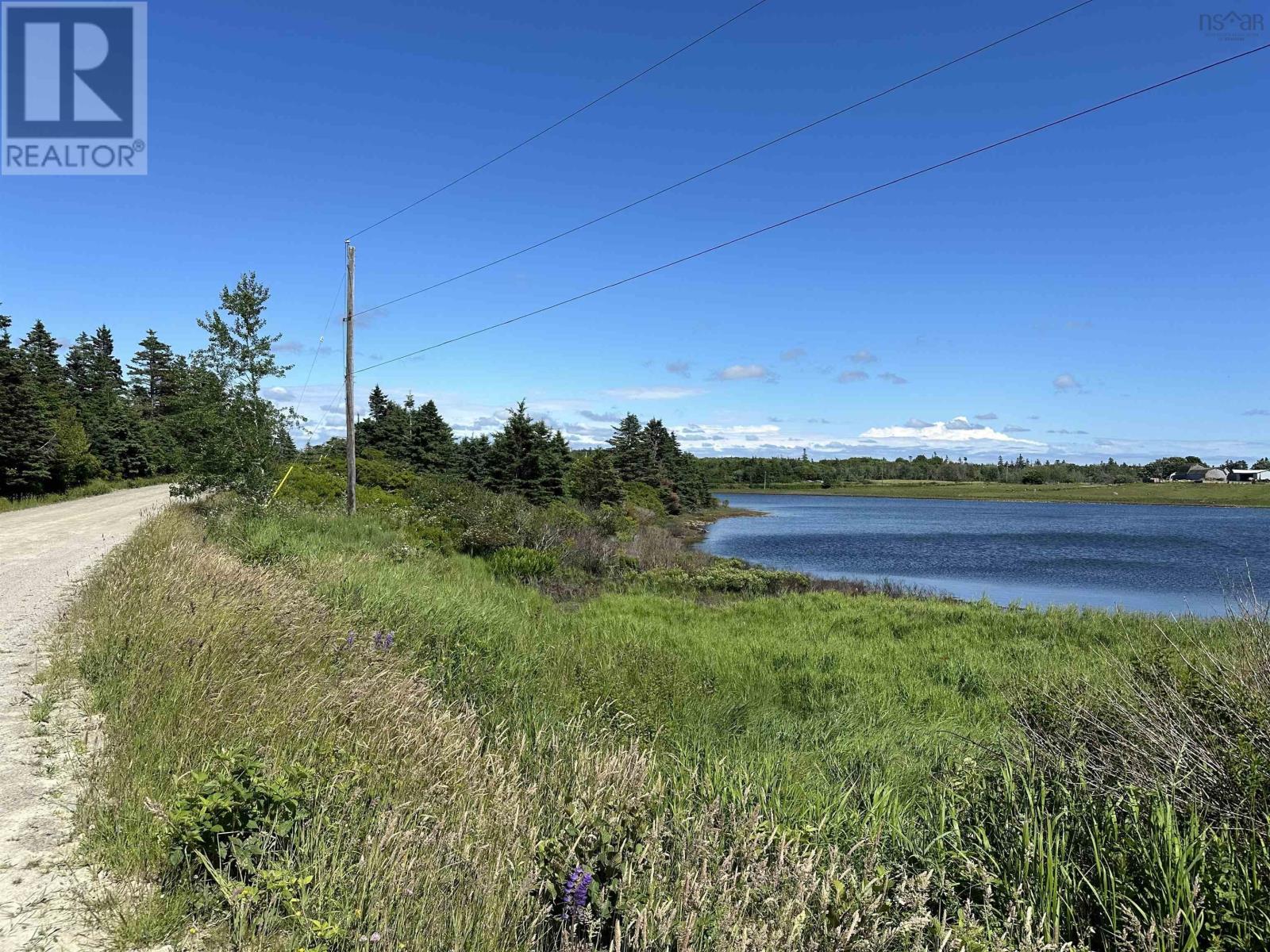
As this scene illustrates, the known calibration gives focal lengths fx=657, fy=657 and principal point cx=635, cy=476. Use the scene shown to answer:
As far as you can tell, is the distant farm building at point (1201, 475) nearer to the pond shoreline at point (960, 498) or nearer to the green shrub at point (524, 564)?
the pond shoreline at point (960, 498)

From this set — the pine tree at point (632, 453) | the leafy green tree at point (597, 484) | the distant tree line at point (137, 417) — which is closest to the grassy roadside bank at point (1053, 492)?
the pine tree at point (632, 453)

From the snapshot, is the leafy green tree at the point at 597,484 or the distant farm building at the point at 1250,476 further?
the distant farm building at the point at 1250,476

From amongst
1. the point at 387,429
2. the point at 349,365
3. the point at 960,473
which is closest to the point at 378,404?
the point at 387,429

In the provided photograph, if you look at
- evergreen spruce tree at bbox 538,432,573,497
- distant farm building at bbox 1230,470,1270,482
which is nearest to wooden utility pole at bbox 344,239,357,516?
evergreen spruce tree at bbox 538,432,573,497

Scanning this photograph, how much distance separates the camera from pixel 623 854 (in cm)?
319

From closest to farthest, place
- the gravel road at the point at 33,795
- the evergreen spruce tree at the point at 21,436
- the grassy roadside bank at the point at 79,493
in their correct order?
the gravel road at the point at 33,795
the grassy roadside bank at the point at 79,493
the evergreen spruce tree at the point at 21,436

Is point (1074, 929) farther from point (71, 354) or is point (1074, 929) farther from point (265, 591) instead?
point (71, 354)

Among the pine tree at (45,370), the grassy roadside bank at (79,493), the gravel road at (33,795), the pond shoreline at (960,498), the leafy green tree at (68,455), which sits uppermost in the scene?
the pine tree at (45,370)

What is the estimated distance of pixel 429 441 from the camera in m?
53.5

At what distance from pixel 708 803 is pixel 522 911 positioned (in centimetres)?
156

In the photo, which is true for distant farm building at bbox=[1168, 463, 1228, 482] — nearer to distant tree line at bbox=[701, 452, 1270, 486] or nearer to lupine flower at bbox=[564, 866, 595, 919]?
distant tree line at bbox=[701, 452, 1270, 486]

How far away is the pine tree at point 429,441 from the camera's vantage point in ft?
171

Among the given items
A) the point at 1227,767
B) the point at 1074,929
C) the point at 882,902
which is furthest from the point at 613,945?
the point at 1227,767

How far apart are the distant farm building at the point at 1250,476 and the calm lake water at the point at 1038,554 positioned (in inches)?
4435
